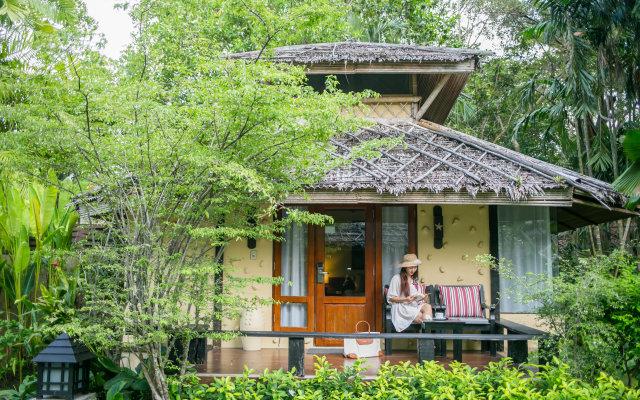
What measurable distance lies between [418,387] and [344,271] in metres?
3.16

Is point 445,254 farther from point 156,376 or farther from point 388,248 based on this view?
point 156,376

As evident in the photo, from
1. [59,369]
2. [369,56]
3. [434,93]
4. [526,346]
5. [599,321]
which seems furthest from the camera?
[434,93]

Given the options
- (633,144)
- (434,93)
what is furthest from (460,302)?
(434,93)

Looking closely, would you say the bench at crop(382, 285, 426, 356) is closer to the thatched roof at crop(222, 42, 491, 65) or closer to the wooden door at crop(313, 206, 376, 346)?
the wooden door at crop(313, 206, 376, 346)

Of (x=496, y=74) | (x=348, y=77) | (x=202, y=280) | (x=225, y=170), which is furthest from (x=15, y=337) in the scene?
(x=496, y=74)

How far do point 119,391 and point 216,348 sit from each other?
285cm

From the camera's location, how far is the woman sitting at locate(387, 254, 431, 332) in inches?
279

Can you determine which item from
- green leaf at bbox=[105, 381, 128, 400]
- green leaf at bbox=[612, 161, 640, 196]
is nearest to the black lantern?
green leaf at bbox=[105, 381, 128, 400]

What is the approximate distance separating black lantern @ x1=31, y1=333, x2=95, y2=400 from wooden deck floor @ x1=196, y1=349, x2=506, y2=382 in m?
1.52

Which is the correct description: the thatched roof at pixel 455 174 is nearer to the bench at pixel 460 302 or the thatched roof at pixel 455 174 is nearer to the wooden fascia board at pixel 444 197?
the wooden fascia board at pixel 444 197

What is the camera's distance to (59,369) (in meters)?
4.76

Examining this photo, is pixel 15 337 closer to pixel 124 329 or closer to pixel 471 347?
pixel 124 329

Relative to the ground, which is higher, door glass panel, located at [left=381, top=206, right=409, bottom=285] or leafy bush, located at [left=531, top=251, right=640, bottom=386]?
door glass panel, located at [left=381, top=206, right=409, bottom=285]

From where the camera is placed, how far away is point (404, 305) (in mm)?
7164
